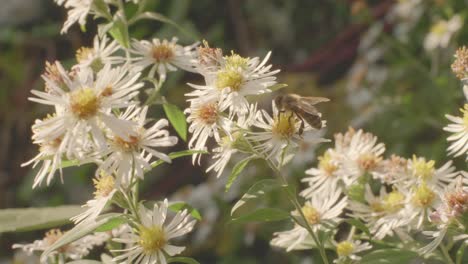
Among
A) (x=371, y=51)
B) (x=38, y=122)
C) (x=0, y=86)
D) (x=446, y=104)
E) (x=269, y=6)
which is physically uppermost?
(x=269, y=6)

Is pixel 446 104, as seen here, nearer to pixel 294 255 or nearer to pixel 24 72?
pixel 294 255

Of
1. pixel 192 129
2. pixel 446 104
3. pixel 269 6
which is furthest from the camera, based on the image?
pixel 269 6

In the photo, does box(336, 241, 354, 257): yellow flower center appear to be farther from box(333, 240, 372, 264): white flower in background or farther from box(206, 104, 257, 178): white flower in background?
box(206, 104, 257, 178): white flower in background

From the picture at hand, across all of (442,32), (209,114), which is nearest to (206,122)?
(209,114)

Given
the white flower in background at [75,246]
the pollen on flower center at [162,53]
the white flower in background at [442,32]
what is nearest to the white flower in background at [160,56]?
the pollen on flower center at [162,53]

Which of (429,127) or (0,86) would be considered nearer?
(429,127)

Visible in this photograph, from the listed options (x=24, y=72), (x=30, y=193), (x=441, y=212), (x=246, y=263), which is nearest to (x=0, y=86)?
(x=24, y=72)

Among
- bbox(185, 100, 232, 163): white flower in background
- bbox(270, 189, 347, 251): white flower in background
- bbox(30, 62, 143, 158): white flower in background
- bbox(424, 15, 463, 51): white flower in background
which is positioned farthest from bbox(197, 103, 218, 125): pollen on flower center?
bbox(424, 15, 463, 51): white flower in background
